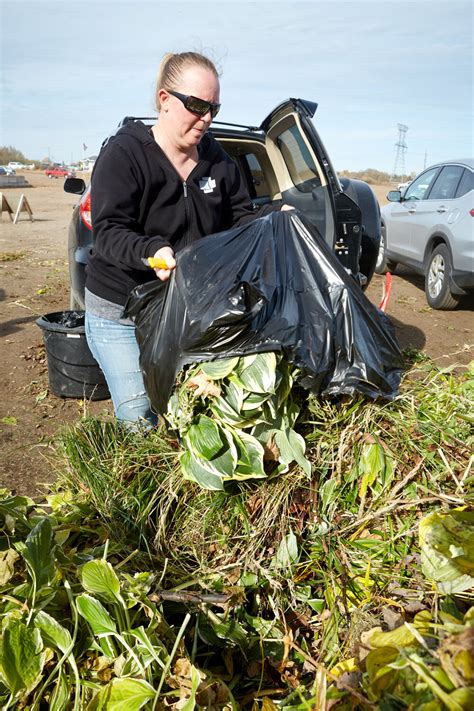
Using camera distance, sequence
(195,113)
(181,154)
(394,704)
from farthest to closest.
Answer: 1. (181,154)
2. (195,113)
3. (394,704)

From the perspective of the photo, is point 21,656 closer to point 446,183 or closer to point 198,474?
point 198,474

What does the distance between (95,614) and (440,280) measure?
266 inches

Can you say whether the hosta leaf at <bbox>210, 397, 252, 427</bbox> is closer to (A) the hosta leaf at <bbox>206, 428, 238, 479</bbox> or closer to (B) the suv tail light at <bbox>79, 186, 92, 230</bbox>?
(A) the hosta leaf at <bbox>206, 428, 238, 479</bbox>

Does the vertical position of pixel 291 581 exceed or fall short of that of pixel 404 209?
it falls short

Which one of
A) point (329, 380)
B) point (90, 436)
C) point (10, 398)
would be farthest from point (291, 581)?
point (10, 398)

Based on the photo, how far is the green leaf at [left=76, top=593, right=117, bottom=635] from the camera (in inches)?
47.4

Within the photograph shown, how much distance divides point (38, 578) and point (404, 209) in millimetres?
8018

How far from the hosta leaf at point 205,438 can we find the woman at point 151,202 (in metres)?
0.51

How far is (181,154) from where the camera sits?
216cm

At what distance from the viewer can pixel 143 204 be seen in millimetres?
2090

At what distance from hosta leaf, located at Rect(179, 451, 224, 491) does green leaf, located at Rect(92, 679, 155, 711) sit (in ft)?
1.89

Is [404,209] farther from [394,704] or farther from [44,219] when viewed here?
[44,219]

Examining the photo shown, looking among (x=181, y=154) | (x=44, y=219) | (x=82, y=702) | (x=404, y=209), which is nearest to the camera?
(x=82, y=702)

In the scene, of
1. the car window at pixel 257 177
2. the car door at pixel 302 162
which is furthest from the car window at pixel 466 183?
the car door at pixel 302 162
